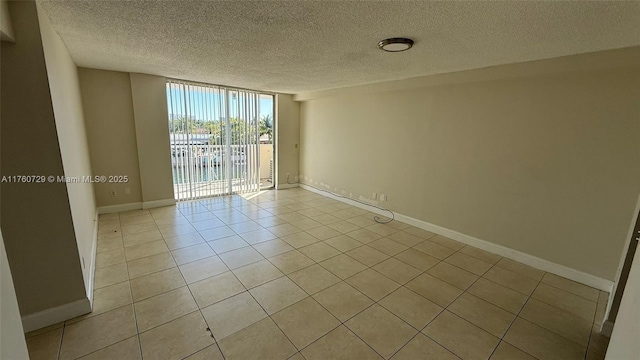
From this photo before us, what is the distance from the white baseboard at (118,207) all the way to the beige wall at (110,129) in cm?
5

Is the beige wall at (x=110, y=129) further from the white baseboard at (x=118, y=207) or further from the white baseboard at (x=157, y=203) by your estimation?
the white baseboard at (x=157, y=203)

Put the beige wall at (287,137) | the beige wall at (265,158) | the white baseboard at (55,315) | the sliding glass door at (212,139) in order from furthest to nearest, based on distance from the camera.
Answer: the beige wall at (265,158)
the beige wall at (287,137)
the sliding glass door at (212,139)
the white baseboard at (55,315)

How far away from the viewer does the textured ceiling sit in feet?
5.34

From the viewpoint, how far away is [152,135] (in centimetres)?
427

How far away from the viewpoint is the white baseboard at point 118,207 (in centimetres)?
405

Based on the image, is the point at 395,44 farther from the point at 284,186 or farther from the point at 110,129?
the point at 284,186

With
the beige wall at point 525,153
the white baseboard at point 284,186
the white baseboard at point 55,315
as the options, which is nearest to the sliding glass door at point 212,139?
the white baseboard at point 284,186

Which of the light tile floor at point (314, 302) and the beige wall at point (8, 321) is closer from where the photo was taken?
the beige wall at point (8, 321)

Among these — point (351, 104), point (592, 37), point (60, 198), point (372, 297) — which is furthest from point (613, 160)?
point (60, 198)

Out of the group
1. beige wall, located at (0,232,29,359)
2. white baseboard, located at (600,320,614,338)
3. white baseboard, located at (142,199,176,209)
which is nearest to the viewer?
beige wall, located at (0,232,29,359)

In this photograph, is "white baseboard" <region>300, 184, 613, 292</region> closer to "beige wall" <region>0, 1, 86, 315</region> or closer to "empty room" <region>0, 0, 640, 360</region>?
"empty room" <region>0, 0, 640, 360</region>

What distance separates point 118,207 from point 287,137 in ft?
11.3

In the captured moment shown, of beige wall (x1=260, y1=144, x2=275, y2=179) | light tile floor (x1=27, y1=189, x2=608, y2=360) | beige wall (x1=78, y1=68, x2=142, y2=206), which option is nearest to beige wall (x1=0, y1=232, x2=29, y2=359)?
light tile floor (x1=27, y1=189, x2=608, y2=360)

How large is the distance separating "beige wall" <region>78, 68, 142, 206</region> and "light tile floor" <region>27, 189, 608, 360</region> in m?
0.98
